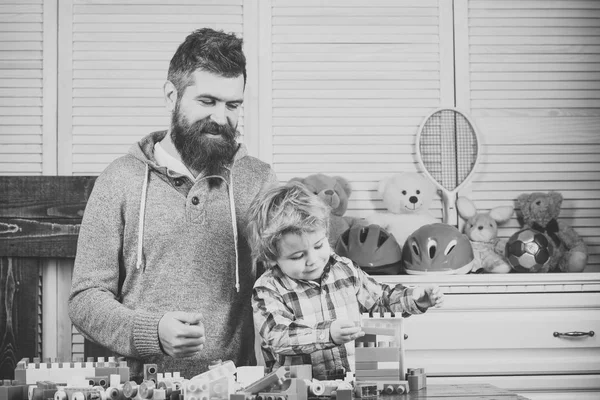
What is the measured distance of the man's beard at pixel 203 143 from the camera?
81.5 inches

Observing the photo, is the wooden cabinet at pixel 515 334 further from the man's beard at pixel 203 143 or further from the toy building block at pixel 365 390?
the toy building block at pixel 365 390

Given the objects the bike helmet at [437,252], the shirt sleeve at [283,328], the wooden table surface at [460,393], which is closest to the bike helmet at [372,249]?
the bike helmet at [437,252]

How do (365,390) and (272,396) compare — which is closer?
(272,396)

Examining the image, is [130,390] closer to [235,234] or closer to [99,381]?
[99,381]

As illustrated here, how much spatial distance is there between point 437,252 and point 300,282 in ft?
3.50

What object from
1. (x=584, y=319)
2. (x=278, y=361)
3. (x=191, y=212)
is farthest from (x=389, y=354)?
(x=584, y=319)

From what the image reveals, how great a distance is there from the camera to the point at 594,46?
3.43m

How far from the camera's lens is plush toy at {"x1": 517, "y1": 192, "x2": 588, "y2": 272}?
3221 mm

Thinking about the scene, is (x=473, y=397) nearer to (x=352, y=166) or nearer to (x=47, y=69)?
(x=352, y=166)

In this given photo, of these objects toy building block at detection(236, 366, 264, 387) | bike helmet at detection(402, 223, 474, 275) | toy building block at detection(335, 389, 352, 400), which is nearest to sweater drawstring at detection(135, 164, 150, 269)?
toy building block at detection(236, 366, 264, 387)

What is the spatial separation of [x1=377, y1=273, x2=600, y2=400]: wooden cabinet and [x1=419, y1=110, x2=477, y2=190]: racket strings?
544 mm

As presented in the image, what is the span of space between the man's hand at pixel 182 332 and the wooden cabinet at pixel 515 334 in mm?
1297

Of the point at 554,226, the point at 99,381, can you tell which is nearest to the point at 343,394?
the point at 99,381

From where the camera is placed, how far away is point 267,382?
1.41 metres
